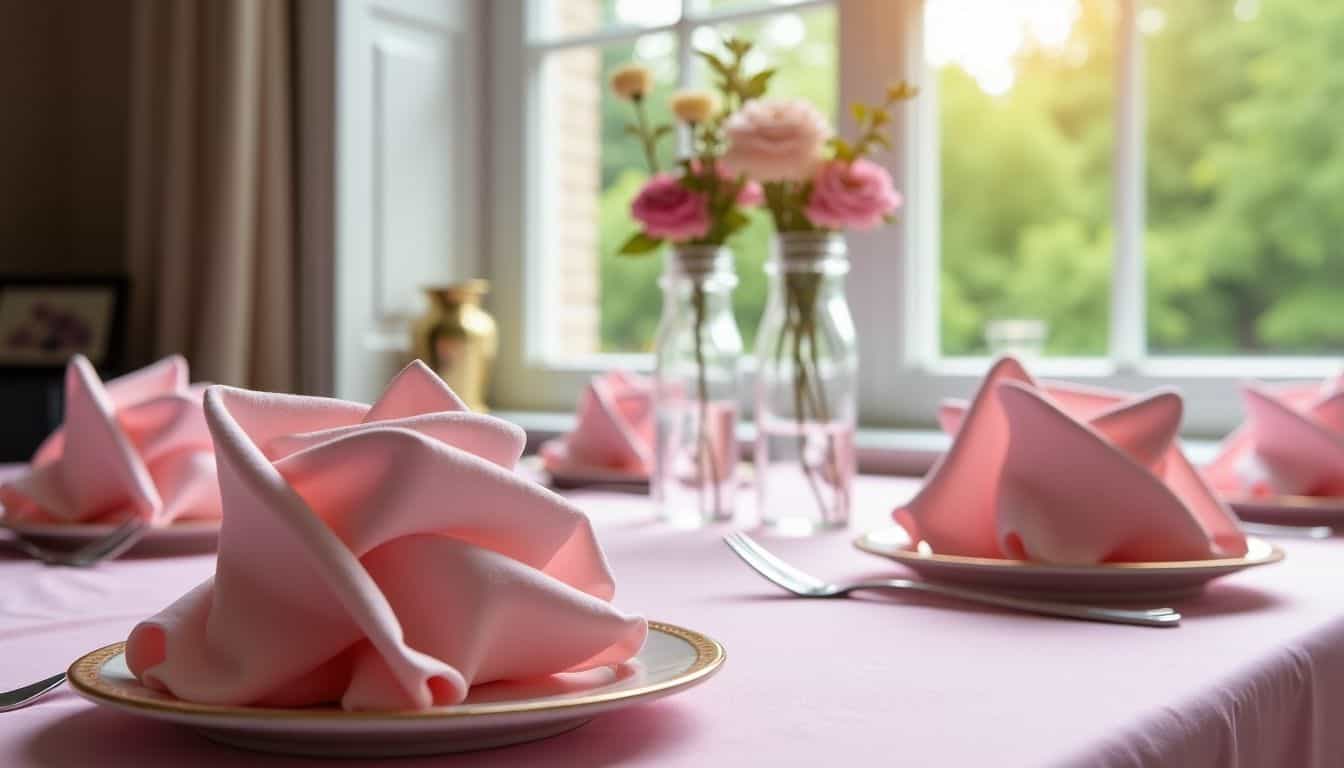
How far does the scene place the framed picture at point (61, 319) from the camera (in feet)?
10.2

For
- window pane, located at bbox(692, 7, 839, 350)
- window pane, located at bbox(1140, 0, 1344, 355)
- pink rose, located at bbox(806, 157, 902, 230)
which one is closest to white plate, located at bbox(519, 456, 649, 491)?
pink rose, located at bbox(806, 157, 902, 230)

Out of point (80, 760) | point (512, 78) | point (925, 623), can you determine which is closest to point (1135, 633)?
point (925, 623)

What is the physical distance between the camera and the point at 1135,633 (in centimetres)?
72

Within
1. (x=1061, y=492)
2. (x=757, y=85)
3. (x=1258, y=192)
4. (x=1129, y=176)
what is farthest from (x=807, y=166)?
(x=1258, y=192)

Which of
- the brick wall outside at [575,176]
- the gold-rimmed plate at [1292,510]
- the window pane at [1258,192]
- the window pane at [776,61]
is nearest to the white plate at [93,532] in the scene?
the gold-rimmed plate at [1292,510]

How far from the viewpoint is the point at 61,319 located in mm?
3121

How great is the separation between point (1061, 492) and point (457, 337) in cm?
218

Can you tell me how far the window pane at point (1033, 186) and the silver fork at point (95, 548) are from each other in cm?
1049

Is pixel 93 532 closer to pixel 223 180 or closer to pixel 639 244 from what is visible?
pixel 639 244

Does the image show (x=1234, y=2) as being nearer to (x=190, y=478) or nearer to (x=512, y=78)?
(x=512, y=78)

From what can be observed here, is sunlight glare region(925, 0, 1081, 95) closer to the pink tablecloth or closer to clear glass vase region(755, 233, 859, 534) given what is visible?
clear glass vase region(755, 233, 859, 534)

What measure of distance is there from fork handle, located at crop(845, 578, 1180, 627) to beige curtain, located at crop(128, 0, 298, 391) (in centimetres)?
242

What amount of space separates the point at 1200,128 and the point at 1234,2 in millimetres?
1149

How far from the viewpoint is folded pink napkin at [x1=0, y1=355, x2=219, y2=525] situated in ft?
3.50
